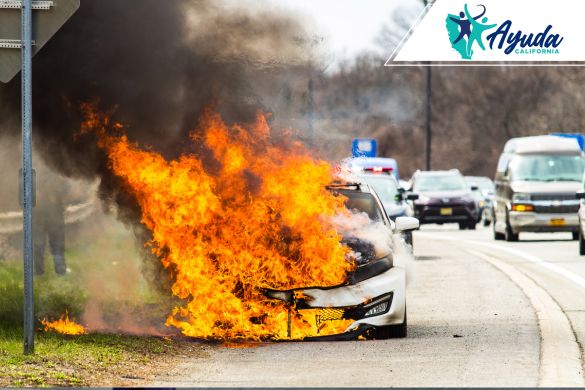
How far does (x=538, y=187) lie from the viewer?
90.9 ft

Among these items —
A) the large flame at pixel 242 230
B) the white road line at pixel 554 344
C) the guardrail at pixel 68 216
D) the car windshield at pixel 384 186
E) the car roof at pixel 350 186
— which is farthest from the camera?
the guardrail at pixel 68 216

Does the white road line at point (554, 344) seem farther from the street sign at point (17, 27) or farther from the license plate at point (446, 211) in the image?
the license plate at point (446, 211)

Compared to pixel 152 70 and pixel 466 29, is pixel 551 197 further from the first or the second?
pixel 152 70

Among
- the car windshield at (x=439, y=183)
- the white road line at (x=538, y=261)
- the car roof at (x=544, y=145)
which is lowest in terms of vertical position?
the white road line at (x=538, y=261)

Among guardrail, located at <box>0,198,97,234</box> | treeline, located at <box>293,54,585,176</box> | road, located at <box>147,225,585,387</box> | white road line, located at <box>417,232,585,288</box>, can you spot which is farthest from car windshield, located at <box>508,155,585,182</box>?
treeline, located at <box>293,54,585,176</box>

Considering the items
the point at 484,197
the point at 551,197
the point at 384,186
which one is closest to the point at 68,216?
the point at 384,186

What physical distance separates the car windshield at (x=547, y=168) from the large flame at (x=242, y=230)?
57.9 feet

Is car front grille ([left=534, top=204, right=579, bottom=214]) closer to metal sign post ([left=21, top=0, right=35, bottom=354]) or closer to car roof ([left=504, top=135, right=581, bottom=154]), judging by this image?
car roof ([left=504, top=135, right=581, bottom=154])

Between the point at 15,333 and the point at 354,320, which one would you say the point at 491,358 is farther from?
the point at 15,333

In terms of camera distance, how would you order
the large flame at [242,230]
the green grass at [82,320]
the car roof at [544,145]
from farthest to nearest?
the car roof at [544,145], the large flame at [242,230], the green grass at [82,320]

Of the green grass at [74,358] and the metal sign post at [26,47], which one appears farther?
the metal sign post at [26,47]

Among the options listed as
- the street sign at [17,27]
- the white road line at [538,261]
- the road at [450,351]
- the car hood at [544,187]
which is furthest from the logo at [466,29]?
the street sign at [17,27]

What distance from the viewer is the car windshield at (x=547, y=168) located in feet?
93.1

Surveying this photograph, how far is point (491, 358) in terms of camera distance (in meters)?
9.32
